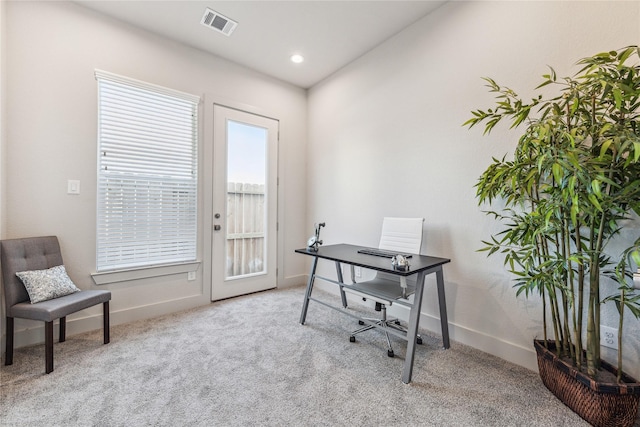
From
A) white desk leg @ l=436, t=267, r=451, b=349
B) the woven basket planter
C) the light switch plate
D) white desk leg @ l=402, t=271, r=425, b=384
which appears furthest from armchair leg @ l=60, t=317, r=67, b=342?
the woven basket planter

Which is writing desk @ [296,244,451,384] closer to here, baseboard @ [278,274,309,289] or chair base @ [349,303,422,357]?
chair base @ [349,303,422,357]

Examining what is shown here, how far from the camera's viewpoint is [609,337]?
1686 millimetres

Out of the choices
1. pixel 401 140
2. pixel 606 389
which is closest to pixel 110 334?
pixel 401 140

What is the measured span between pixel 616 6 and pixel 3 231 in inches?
180

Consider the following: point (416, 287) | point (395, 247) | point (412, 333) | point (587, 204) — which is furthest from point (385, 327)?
point (587, 204)

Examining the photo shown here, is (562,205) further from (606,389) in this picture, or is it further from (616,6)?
(616,6)

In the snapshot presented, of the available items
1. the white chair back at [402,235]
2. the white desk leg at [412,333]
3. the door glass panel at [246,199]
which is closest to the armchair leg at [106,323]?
the door glass panel at [246,199]

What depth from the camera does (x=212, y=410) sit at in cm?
157

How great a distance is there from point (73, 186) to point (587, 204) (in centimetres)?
370

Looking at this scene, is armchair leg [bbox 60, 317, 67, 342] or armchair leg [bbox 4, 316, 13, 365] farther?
armchair leg [bbox 60, 317, 67, 342]

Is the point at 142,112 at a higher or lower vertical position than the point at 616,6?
lower

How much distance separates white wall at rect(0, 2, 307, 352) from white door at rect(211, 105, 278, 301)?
13cm

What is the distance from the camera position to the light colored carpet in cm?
152

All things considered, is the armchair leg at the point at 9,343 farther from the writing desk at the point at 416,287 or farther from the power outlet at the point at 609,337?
the power outlet at the point at 609,337
